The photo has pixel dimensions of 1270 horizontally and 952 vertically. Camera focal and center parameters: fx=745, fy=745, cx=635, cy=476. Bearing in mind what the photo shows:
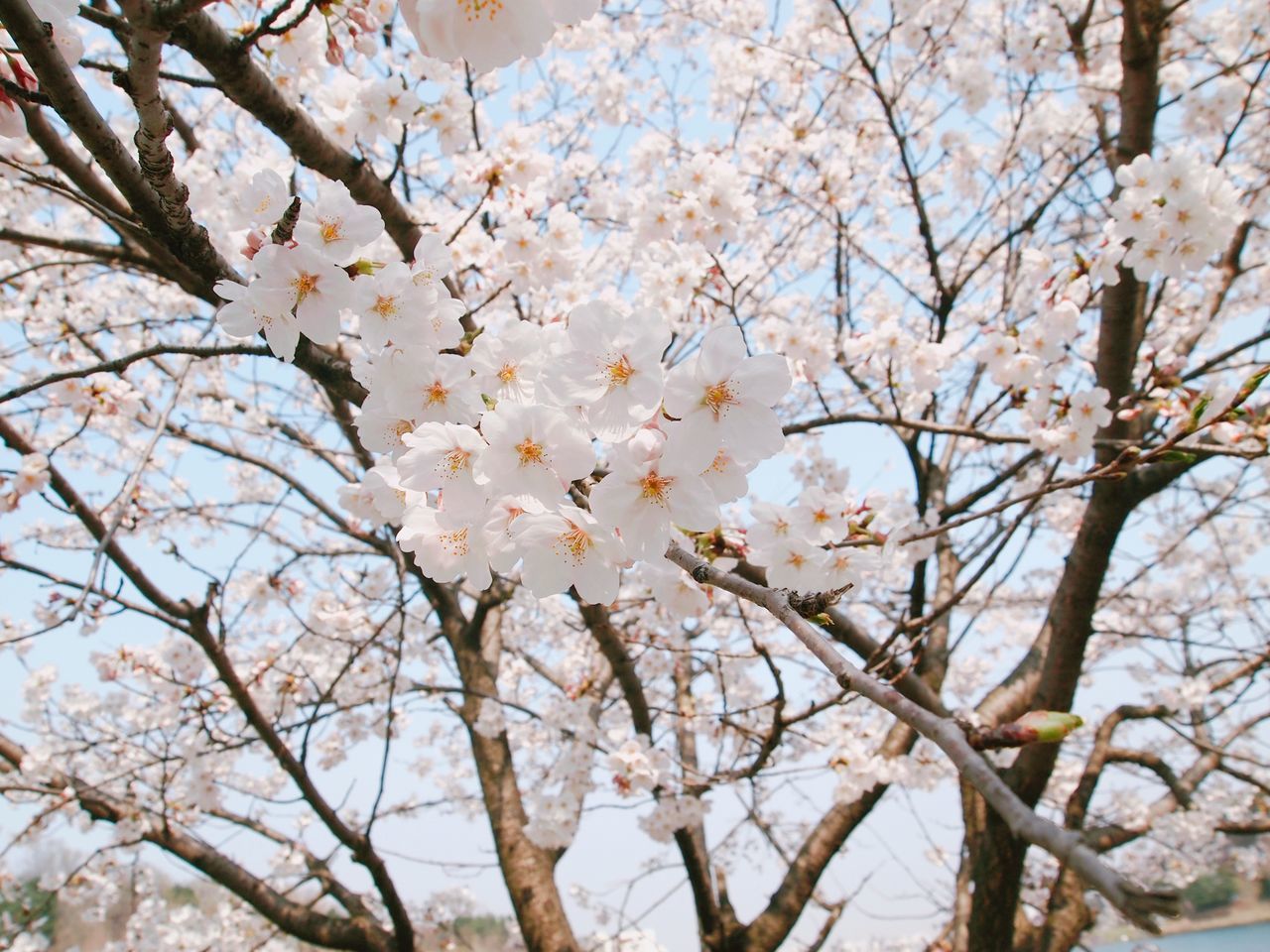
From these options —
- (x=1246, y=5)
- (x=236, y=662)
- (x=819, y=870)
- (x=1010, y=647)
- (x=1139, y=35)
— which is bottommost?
(x=819, y=870)

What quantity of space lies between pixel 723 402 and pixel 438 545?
21.6 inches

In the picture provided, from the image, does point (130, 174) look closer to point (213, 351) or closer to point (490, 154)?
point (213, 351)

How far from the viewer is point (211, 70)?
4.49ft

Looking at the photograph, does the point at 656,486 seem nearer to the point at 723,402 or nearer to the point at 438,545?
the point at 723,402

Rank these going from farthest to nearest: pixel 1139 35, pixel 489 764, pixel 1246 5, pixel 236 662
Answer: pixel 236 662 → pixel 1246 5 → pixel 489 764 → pixel 1139 35

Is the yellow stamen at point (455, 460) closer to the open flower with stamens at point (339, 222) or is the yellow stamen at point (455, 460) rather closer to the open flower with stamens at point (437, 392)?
the open flower with stamens at point (437, 392)

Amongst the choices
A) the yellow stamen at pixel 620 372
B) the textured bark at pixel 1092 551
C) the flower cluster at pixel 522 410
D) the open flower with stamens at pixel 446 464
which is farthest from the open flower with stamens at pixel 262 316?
the textured bark at pixel 1092 551

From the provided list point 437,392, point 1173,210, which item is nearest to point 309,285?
point 437,392

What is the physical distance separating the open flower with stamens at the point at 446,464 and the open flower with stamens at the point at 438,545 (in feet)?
0.30

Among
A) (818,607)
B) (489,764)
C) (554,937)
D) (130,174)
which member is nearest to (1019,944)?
(554,937)

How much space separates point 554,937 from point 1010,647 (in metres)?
7.17

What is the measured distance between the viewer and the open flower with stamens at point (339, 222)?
4.06ft

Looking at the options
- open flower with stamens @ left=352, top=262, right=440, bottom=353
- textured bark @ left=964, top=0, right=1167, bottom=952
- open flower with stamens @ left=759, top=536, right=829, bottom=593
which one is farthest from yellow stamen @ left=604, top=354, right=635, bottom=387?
textured bark @ left=964, top=0, right=1167, bottom=952

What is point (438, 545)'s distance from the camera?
4.18 ft
